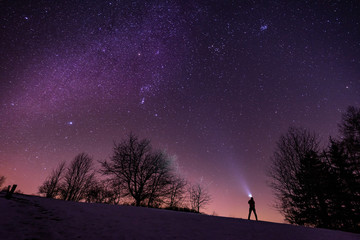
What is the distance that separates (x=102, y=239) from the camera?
18.5 feet

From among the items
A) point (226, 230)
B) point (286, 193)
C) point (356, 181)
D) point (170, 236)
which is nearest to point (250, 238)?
point (226, 230)

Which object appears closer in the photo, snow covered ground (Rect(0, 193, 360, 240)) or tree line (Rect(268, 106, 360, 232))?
snow covered ground (Rect(0, 193, 360, 240))

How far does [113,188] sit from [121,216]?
14213mm

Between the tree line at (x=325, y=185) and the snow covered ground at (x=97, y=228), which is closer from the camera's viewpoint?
the snow covered ground at (x=97, y=228)

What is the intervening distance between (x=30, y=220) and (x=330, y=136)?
2772 centimetres

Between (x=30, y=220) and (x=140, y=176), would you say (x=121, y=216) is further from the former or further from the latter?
(x=140, y=176)

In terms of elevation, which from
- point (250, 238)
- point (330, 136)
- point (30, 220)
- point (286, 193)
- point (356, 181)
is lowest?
point (30, 220)

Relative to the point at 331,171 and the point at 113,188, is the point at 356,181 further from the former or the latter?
the point at 113,188

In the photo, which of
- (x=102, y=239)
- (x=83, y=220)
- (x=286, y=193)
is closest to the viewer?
(x=102, y=239)

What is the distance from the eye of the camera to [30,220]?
21.8ft

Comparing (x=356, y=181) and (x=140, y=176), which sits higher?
(x=356, y=181)

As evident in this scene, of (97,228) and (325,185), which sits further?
(325,185)

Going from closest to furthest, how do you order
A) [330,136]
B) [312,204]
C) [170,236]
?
[170,236] → [312,204] → [330,136]

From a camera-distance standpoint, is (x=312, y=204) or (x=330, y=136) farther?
(x=330, y=136)
